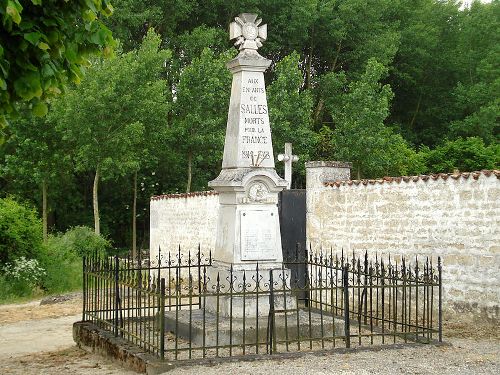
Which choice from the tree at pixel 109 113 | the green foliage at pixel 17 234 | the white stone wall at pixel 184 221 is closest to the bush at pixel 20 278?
the green foliage at pixel 17 234

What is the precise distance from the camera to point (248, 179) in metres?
9.73

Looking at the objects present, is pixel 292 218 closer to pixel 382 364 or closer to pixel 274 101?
pixel 382 364

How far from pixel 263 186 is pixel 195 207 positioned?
8.99 m

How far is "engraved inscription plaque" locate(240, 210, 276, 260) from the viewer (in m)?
9.72

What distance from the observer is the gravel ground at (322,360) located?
300 inches

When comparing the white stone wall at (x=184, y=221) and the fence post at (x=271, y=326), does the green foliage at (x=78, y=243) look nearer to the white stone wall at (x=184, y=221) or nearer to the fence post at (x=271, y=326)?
the white stone wall at (x=184, y=221)

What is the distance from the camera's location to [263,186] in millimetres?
9898

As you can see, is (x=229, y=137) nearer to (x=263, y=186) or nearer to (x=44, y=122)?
(x=263, y=186)

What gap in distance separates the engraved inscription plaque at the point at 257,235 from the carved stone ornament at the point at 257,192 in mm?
188

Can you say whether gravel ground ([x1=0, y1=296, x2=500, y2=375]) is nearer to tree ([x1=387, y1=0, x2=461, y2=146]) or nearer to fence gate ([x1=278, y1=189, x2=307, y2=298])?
fence gate ([x1=278, y1=189, x2=307, y2=298])

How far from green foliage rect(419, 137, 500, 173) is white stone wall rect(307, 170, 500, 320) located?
1397 cm

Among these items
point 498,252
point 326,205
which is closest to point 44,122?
point 326,205

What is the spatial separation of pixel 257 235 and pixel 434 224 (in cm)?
353

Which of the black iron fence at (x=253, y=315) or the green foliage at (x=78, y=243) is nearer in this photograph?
the black iron fence at (x=253, y=315)
